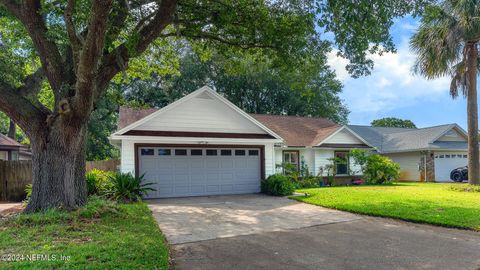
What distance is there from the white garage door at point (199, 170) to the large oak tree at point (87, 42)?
495cm

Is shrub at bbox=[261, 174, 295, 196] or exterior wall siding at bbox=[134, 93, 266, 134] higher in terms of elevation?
exterior wall siding at bbox=[134, 93, 266, 134]

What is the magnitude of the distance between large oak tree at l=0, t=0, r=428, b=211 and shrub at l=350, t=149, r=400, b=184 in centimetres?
1025

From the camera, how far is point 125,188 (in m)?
12.3

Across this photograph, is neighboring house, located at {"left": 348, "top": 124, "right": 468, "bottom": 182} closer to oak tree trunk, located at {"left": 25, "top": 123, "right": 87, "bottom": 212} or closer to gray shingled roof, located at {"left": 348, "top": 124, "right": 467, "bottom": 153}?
gray shingled roof, located at {"left": 348, "top": 124, "right": 467, "bottom": 153}

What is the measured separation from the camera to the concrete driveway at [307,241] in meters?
5.43

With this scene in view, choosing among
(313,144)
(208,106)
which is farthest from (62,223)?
(313,144)

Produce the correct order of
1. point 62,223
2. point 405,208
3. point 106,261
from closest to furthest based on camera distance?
point 106,261
point 62,223
point 405,208

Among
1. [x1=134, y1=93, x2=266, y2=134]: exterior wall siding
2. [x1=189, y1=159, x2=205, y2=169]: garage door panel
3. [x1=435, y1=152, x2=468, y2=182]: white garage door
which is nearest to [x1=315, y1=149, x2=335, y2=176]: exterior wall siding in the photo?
[x1=134, y1=93, x2=266, y2=134]: exterior wall siding

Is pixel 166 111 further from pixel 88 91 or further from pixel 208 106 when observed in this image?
pixel 88 91

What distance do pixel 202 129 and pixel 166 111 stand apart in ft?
5.90

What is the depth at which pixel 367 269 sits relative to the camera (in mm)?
5094

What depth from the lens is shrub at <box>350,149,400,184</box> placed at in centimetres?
1950

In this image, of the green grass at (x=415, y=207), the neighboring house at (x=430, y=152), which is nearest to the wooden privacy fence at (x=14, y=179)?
the green grass at (x=415, y=207)

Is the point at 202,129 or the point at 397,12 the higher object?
the point at 397,12
